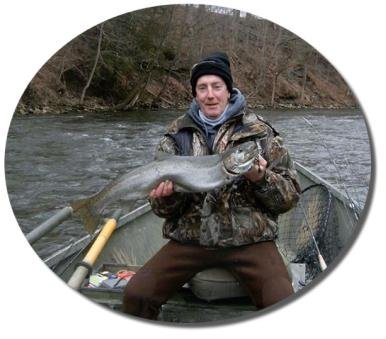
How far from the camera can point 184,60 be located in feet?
4.99

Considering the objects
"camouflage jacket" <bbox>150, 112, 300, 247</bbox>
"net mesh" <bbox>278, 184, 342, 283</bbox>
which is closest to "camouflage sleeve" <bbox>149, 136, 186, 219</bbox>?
"camouflage jacket" <bbox>150, 112, 300, 247</bbox>

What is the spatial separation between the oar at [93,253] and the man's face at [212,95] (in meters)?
0.44

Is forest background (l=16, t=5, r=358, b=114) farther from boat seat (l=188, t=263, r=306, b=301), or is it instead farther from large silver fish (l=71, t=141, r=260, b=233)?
boat seat (l=188, t=263, r=306, b=301)

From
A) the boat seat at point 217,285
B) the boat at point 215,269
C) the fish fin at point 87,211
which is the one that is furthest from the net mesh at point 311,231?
the fish fin at point 87,211

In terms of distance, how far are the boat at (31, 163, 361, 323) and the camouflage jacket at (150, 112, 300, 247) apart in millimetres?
142

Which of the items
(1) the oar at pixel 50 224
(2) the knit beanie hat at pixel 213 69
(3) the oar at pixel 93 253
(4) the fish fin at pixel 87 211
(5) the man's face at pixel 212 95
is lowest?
(3) the oar at pixel 93 253

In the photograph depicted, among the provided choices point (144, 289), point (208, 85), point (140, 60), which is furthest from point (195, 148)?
point (140, 60)

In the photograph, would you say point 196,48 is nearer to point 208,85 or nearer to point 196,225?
point 208,85

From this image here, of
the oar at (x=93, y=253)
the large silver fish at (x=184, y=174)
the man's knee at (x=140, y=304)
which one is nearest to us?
the large silver fish at (x=184, y=174)

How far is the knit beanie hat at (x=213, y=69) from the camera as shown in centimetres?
133

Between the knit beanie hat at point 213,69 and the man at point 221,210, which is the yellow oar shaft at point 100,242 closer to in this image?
the man at point 221,210

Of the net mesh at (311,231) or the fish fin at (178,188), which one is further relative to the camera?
the net mesh at (311,231)

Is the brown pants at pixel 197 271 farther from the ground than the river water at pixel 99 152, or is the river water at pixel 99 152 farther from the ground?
the river water at pixel 99 152

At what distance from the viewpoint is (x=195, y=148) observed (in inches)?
53.1
